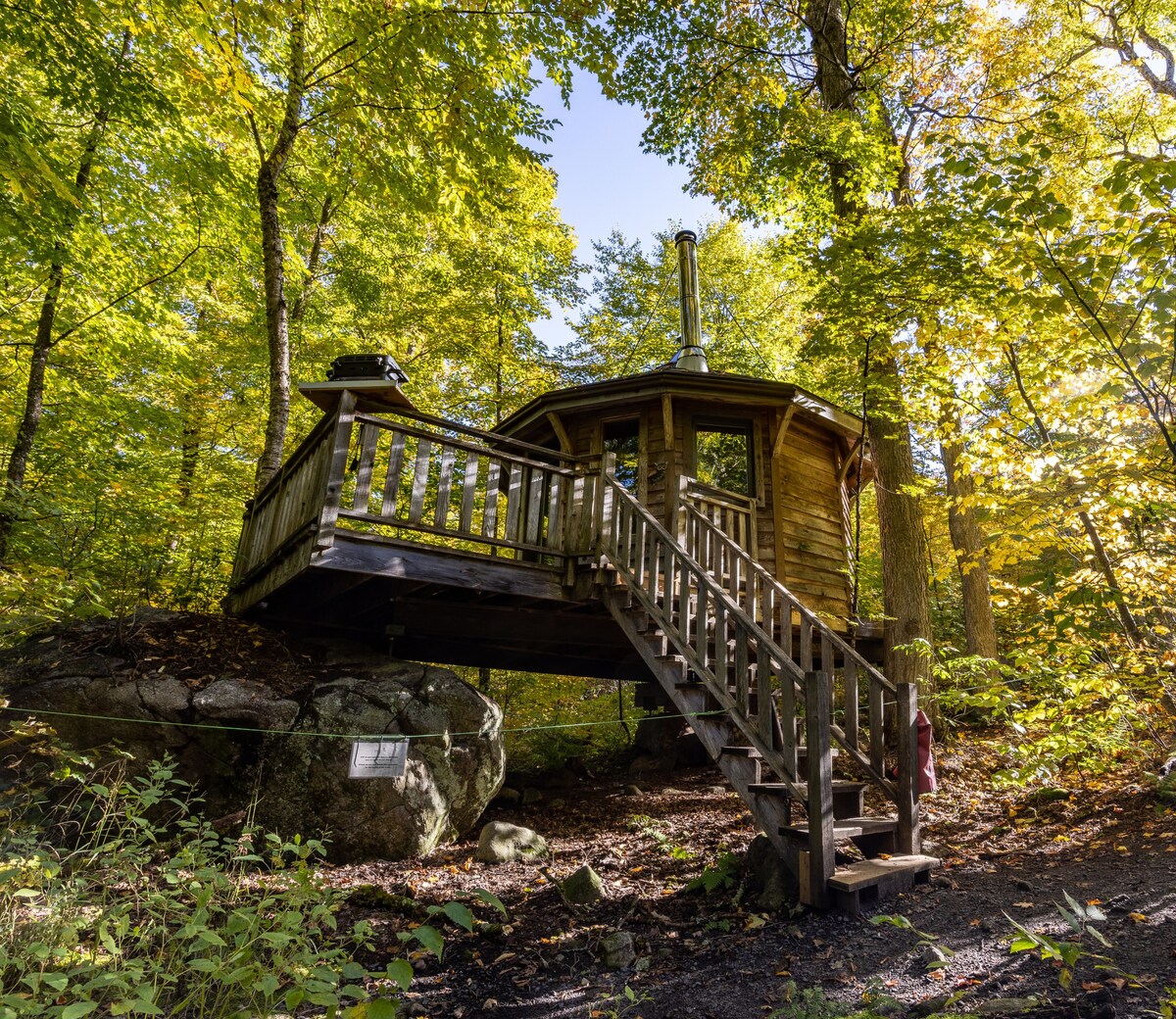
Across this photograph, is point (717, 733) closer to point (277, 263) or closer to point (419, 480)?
point (419, 480)

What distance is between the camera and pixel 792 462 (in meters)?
10.4

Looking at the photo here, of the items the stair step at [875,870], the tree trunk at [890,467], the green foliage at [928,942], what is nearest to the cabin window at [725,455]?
the tree trunk at [890,467]

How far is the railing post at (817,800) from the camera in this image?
4.32m

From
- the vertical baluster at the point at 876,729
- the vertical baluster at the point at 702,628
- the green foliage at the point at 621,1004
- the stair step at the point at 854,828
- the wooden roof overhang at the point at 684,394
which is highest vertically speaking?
the wooden roof overhang at the point at 684,394

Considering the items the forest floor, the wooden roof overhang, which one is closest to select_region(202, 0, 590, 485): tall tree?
the wooden roof overhang

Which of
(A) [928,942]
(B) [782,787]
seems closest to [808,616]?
(B) [782,787]

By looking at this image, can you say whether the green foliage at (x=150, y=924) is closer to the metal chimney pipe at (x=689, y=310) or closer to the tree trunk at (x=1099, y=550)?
the tree trunk at (x=1099, y=550)

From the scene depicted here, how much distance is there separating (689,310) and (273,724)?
30.3ft

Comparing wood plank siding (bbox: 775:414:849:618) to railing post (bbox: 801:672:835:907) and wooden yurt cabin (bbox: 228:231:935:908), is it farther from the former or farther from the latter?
railing post (bbox: 801:672:835:907)

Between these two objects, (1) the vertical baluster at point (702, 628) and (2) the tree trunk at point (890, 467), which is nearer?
(1) the vertical baluster at point (702, 628)

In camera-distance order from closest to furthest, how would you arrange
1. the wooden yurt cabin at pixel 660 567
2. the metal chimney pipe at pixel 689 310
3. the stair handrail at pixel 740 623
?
the stair handrail at pixel 740 623 → the wooden yurt cabin at pixel 660 567 → the metal chimney pipe at pixel 689 310

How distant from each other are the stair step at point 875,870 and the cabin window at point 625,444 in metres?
6.10

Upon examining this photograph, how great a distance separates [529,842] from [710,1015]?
11.3 ft

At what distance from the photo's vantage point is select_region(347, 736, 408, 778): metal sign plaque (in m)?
5.86
